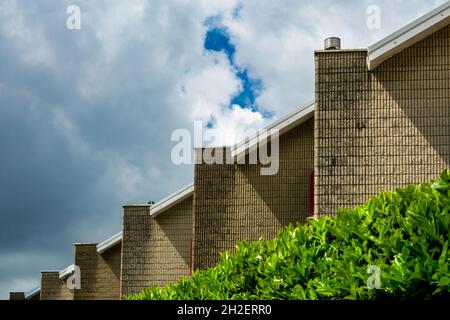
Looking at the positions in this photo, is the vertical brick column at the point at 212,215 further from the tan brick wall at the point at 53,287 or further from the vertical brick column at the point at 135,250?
the tan brick wall at the point at 53,287

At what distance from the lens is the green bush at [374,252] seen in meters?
5.61

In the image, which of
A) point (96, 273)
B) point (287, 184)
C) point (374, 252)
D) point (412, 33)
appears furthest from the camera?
point (96, 273)

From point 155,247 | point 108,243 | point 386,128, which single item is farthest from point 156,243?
point 386,128

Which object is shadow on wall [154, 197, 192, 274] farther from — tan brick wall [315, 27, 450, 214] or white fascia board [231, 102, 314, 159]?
tan brick wall [315, 27, 450, 214]

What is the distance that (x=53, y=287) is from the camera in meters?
29.7

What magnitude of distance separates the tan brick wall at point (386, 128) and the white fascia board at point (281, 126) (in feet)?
7.10

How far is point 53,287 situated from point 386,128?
21054 mm

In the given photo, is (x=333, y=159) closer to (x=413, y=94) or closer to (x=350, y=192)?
(x=350, y=192)

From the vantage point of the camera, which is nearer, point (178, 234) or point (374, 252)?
point (374, 252)

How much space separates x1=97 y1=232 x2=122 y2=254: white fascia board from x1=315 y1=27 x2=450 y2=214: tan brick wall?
13297 millimetres

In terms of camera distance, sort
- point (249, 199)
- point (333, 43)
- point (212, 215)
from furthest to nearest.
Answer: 1. point (212, 215)
2. point (249, 199)
3. point (333, 43)

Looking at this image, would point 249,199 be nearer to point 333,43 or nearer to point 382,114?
point 333,43

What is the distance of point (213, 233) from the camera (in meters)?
15.1

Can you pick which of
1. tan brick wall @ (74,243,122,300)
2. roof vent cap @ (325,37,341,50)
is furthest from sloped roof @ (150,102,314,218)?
tan brick wall @ (74,243,122,300)
